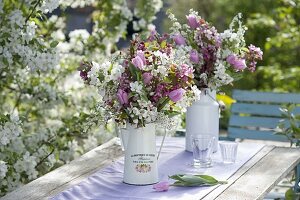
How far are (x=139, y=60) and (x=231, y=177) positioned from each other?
1.99 feet

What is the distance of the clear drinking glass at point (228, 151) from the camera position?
2945 millimetres

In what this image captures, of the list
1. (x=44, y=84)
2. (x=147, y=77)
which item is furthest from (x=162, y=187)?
(x=44, y=84)

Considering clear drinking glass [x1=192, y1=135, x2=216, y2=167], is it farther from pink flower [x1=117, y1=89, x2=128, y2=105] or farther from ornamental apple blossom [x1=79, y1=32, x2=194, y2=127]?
pink flower [x1=117, y1=89, x2=128, y2=105]

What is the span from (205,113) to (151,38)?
0.39 m

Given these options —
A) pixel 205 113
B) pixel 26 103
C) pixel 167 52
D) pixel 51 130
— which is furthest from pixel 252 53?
pixel 26 103

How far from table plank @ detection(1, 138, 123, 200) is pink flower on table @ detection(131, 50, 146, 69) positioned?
50cm

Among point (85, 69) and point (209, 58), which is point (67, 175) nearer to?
point (85, 69)

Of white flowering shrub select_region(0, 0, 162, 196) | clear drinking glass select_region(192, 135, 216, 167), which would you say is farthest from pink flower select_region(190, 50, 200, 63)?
white flowering shrub select_region(0, 0, 162, 196)

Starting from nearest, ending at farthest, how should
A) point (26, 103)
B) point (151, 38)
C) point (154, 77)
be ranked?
point (154, 77) < point (151, 38) < point (26, 103)

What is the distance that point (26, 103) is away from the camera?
14.7 ft

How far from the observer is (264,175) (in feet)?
9.19

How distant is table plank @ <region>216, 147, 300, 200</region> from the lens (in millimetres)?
2514

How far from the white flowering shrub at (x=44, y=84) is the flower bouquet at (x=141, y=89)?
864 millimetres

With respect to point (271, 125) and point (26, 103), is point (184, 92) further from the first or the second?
point (26, 103)
